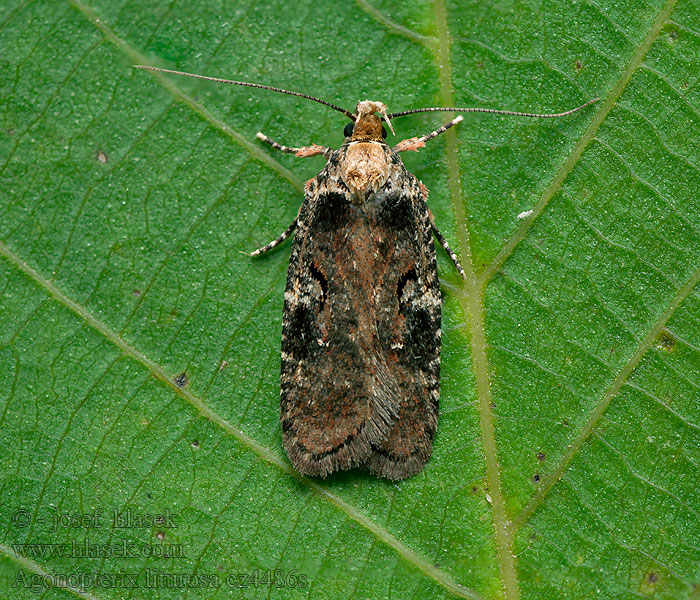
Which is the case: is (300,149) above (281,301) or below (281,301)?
above

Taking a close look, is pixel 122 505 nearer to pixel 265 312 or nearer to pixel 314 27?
pixel 265 312

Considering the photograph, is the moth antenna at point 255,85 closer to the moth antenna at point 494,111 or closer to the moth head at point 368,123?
the moth head at point 368,123

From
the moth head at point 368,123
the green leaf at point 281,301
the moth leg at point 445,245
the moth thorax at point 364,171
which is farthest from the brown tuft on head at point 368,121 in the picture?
the moth leg at point 445,245

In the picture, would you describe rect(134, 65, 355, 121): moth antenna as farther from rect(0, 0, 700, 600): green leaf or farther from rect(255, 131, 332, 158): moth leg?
rect(255, 131, 332, 158): moth leg

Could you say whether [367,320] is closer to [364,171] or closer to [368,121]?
[364,171]

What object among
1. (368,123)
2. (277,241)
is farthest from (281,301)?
(368,123)

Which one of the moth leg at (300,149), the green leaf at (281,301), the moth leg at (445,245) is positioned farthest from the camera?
the moth leg at (300,149)
